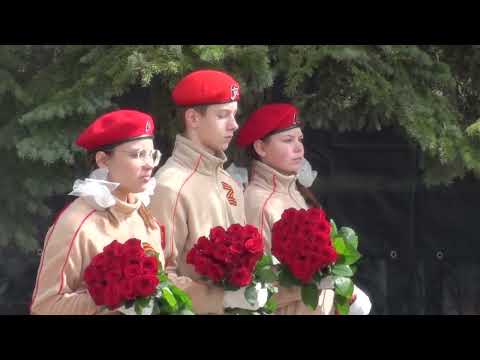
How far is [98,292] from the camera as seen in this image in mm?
3506

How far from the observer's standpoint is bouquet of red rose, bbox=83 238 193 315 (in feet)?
11.5

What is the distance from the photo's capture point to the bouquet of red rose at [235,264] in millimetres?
3848

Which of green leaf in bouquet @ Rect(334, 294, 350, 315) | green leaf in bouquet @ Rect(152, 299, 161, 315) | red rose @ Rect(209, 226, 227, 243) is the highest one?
red rose @ Rect(209, 226, 227, 243)

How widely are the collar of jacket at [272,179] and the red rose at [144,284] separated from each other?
127 cm

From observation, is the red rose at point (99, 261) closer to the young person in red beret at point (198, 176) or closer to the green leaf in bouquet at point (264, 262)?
the young person in red beret at point (198, 176)

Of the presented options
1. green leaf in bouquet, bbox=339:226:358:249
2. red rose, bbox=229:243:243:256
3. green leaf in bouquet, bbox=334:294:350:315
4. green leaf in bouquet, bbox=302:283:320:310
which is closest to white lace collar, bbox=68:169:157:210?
red rose, bbox=229:243:243:256

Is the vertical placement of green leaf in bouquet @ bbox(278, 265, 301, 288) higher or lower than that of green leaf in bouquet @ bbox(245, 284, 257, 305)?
higher

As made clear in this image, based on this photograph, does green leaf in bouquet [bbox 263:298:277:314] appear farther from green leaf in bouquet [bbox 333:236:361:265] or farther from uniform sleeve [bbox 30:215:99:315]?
uniform sleeve [bbox 30:215:99:315]

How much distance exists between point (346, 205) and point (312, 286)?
1820 millimetres

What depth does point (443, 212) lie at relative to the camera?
19.5 feet

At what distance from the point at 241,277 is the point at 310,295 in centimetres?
36

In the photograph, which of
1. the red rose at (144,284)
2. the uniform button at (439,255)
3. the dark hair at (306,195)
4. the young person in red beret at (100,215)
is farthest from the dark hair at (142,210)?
the uniform button at (439,255)

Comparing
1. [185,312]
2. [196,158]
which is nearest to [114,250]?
[185,312]

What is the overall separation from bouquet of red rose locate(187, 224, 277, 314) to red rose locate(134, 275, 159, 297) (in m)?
0.38
